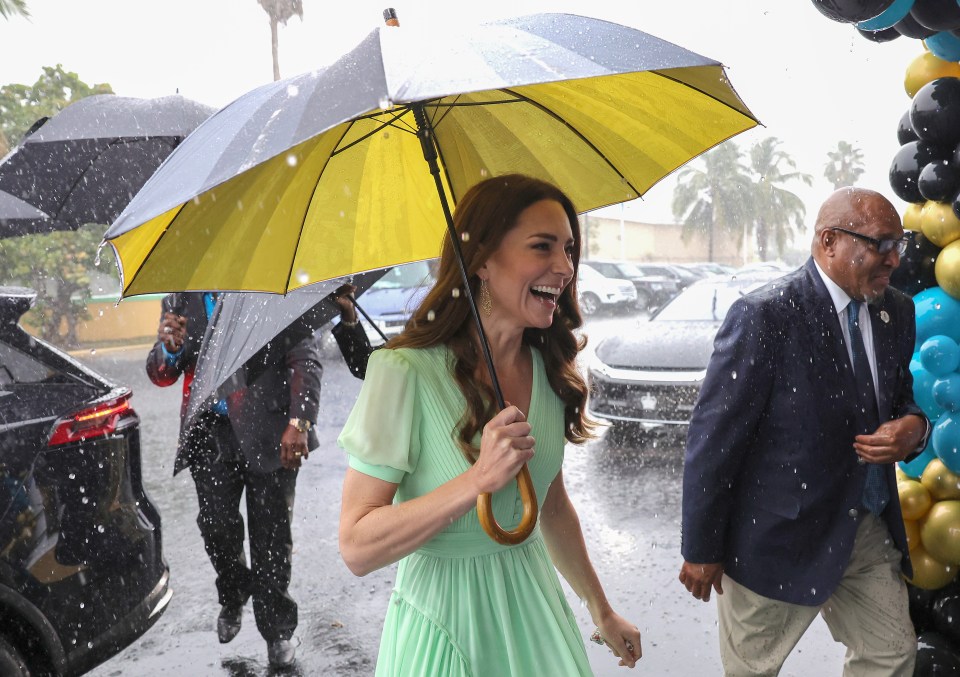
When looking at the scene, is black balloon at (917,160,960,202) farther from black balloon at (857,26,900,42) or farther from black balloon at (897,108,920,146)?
black balloon at (857,26,900,42)

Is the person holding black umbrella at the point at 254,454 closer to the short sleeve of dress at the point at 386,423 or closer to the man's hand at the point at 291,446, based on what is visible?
the man's hand at the point at 291,446

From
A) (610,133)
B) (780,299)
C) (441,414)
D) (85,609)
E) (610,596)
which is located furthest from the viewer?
(610,596)

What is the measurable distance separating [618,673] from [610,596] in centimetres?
94

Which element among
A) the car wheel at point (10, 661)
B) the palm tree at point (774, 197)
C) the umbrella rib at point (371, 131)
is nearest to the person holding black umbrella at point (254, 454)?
the car wheel at point (10, 661)

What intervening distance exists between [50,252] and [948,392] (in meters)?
21.5

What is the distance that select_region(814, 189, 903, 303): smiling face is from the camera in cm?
261

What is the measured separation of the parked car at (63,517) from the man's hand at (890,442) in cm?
258

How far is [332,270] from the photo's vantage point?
7.92 feet

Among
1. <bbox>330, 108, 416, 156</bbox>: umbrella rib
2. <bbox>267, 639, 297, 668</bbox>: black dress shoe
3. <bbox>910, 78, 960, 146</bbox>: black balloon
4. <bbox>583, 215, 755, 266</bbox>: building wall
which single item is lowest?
<bbox>583, 215, 755, 266</bbox>: building wall

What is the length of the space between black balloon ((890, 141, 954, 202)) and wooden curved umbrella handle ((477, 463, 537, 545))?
2.03m

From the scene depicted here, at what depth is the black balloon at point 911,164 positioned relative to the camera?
9.64 feet

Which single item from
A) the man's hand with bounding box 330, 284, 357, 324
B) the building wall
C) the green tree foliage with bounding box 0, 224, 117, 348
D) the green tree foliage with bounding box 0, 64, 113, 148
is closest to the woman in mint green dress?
the man's hand with bounding box 330, 284, 357, 324

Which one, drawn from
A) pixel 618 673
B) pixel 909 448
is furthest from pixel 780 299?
pixel 618 673

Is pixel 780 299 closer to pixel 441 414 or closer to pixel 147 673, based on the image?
pixel 441 414
